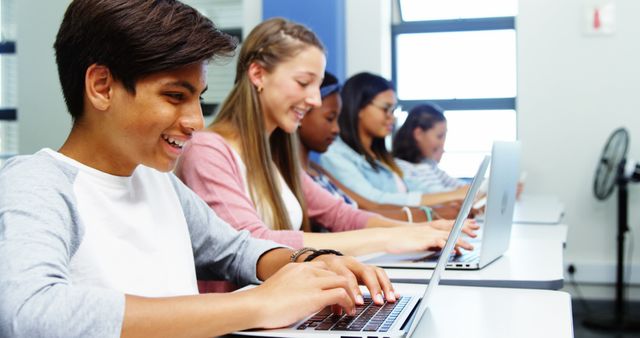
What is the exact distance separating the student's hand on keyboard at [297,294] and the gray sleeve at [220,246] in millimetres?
368

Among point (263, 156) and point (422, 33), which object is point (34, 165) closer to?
point (263, 156)

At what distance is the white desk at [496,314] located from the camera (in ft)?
3.31

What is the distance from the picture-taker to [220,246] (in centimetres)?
139

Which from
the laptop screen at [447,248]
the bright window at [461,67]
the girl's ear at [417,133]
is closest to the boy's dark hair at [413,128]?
the girl's ear at [417,133]

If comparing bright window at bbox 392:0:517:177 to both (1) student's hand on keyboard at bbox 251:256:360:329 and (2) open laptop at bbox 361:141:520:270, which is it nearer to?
(2) open laptop at bbox 361:141:520:270

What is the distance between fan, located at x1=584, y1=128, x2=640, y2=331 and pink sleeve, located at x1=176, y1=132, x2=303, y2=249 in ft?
9.45

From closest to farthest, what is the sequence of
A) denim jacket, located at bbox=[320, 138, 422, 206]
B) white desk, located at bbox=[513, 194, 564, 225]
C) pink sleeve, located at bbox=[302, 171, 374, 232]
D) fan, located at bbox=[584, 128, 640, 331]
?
1. pink sleeve, located at bbox=[302, 171, 374, 232]
2. white desk, located at bbox=[513, 194, 564, 225]
3. denim jacket, located at bbox=[320, 138, 422, 206]
4. fan, located at bbox=[584, 128, 640, 331]

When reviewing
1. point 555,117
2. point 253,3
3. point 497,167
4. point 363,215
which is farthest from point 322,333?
point 555,117

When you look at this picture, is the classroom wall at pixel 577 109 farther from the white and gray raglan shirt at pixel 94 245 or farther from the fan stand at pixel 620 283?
the white and gray raglan shirt at pixel 94 245

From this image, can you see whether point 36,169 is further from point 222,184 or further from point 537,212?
point 537,212

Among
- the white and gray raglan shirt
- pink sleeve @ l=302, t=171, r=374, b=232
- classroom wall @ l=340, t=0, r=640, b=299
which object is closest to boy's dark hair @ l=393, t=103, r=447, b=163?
classroom wall @ l=340, t=0, r=640, b=299

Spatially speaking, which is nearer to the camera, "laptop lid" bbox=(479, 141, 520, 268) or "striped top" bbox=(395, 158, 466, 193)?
"laptop lid" bbox=(479, 141, 520, 268)

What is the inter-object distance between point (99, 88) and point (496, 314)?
665 millimetres

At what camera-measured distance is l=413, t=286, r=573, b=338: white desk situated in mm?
1010
